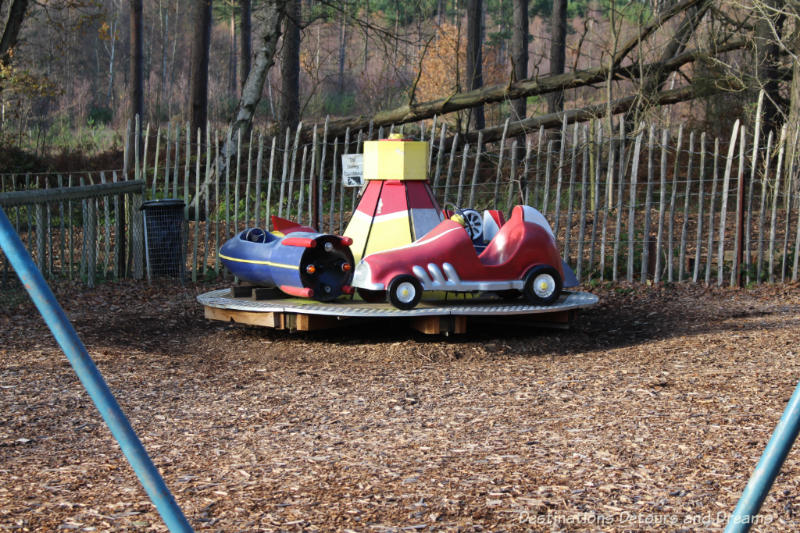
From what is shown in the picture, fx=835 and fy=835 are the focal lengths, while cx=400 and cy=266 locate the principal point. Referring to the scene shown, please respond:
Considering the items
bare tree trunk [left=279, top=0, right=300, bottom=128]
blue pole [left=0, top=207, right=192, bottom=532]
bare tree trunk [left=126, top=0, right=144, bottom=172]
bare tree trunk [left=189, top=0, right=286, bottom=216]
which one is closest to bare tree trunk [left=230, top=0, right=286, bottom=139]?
bare tree trunk [left=189, top=0, right=286, bottom=216]

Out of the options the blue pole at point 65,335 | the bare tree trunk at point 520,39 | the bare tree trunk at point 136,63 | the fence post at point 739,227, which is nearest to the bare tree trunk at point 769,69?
the fence post at point 739,227

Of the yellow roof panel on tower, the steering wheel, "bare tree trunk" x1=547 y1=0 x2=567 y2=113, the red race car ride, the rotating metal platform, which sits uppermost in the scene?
"bare tree trunk" x1=547 y1=0 x2=567 y2=113

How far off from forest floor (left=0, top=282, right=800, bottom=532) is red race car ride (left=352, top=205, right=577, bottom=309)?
1.57 feet

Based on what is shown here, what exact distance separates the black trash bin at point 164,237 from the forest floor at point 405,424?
7.19ft

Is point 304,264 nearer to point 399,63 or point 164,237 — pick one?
point 164,237

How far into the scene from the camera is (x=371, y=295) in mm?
7340

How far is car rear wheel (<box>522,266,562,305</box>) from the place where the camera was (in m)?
7.16

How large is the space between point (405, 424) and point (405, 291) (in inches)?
81.5

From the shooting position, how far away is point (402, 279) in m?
6.80

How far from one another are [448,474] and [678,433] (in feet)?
4.64

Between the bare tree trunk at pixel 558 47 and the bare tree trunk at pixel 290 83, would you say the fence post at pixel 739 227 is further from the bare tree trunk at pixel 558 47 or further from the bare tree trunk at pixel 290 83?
the bare tree trunk at pixel 290 83

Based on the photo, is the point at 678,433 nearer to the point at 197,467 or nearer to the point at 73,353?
the point at 197,467

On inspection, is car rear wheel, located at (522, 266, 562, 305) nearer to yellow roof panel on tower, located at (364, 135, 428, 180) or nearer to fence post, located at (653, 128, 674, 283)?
yellow roof panel on tower, located at (364, 135, 428, 180)

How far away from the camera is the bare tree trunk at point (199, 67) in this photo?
61.9 feet
